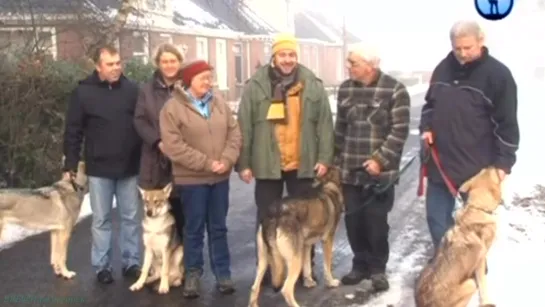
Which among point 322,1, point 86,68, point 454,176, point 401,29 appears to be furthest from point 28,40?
point 401,29

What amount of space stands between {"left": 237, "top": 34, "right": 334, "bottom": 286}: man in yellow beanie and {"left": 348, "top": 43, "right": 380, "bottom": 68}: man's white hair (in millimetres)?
415

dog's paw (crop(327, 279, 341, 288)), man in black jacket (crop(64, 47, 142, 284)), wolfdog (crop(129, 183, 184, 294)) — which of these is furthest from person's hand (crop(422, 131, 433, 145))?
man in black jacket (crop(64, 47, 142, 284))

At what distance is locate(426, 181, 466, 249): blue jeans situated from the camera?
584 centimetres

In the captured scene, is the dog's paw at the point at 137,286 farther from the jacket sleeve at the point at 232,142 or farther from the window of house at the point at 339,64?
the window of house at the point at 339,64

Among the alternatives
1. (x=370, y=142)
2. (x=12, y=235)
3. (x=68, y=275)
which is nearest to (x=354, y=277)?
(x=370, y=142)

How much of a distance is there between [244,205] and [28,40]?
4754mm

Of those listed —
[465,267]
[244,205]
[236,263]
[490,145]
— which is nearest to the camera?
[465,267]

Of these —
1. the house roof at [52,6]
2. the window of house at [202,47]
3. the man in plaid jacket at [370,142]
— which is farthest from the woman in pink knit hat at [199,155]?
the window of house at [202,47]

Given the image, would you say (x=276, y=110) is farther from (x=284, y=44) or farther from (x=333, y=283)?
(x=333, y=283)

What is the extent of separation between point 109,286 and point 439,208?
302 cm

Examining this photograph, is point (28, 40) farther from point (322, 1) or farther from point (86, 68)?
point (322, 1)

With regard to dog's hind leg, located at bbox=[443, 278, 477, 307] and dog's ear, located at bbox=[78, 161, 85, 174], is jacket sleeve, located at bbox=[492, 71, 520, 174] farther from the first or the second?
dog's ear, located at bbox=[78, 161, 85, 174]

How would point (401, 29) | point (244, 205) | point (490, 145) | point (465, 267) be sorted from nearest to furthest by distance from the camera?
point (465, 267) → point (490, 145) → point (244, 205) → point (401, 29)

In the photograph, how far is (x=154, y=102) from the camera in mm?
6395
